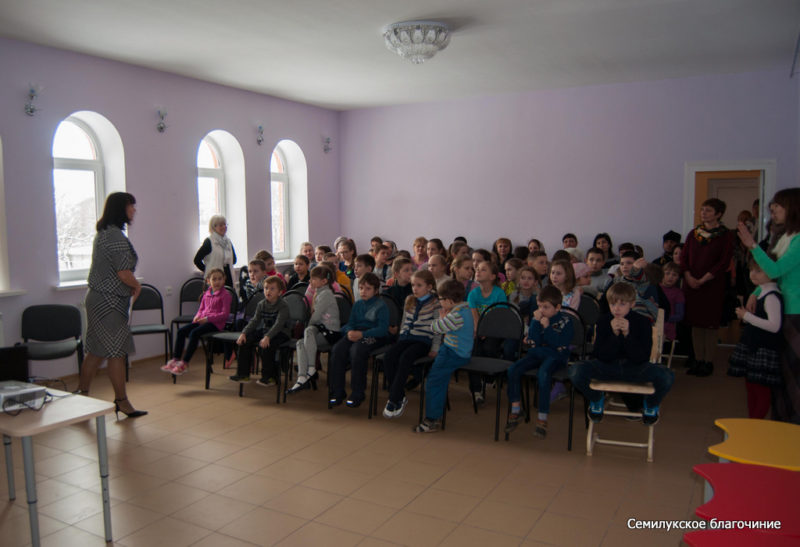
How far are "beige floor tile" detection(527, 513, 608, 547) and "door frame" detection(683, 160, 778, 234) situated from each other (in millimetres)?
6020

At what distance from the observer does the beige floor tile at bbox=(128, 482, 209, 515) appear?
330cm

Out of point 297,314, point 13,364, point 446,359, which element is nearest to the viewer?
point 13,364

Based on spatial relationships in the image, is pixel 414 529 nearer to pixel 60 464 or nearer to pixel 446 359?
pixel 446 359

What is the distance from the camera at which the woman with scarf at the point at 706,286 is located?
6.02 metres

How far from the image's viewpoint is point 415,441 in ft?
14.0

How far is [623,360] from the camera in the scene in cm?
393

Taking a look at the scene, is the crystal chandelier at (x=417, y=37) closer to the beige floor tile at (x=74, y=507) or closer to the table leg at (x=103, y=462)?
the table leg at (x=103, y=462)

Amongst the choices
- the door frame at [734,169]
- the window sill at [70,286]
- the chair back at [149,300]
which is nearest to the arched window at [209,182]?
the chair back at [149,300]

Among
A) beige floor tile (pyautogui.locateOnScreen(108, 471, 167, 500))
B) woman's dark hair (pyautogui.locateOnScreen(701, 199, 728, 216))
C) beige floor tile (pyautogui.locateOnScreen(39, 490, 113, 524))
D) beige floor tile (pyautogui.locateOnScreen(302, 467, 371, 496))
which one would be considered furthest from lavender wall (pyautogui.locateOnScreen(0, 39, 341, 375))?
woman's dark hair (pyautogui.locateOnScreen(701, 199, 728, 216))

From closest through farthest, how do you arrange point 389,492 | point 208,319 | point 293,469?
point 389,492 → point 293,469 → point 208,319

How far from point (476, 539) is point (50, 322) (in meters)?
4.68

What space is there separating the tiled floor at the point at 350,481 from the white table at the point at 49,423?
361 mm

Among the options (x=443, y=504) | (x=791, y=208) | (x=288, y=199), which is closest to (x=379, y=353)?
(x=443, y=504)

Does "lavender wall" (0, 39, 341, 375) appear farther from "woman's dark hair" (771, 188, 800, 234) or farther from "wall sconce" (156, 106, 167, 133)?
"woman's dark hair" (771, 188, 800, 234)
